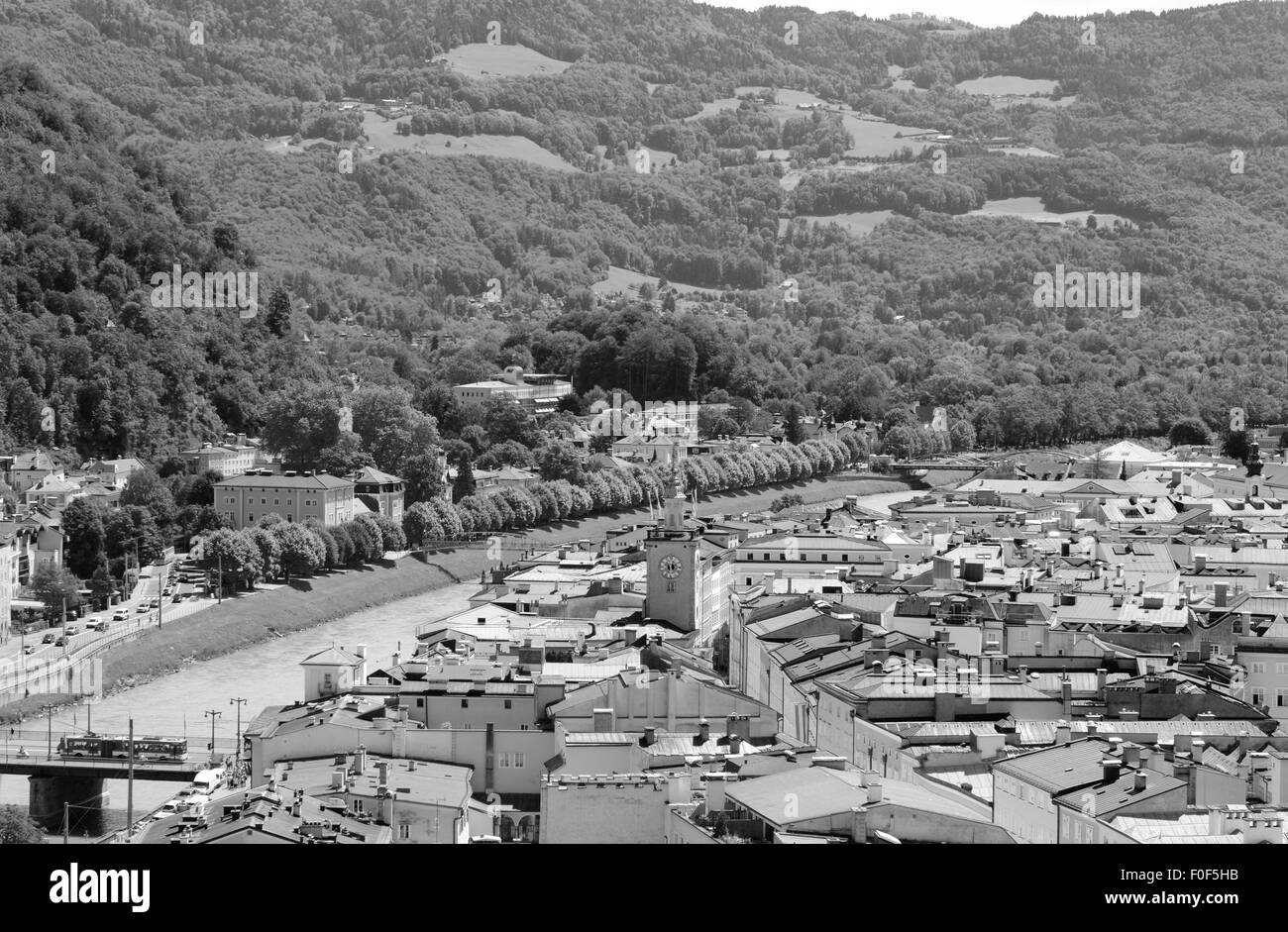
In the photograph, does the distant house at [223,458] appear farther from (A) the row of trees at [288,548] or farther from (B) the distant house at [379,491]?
(A) the row of trees at [288,548]

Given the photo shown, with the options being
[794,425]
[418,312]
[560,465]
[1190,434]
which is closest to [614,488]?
[560,465]

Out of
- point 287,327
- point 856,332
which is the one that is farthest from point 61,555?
point 856,332

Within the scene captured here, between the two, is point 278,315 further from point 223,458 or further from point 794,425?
point 794,425

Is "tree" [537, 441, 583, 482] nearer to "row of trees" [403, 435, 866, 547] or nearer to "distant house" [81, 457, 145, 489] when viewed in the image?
"row of trees" [403, 435, 866, 547]

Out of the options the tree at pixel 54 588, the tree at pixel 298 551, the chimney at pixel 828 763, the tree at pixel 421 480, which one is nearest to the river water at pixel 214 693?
the tree at pixel 298 551

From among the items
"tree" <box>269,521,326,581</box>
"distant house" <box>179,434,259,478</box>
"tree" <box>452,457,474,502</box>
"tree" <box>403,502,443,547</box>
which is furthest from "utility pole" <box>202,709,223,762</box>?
"tree" <box>452,457,474,502</box>
